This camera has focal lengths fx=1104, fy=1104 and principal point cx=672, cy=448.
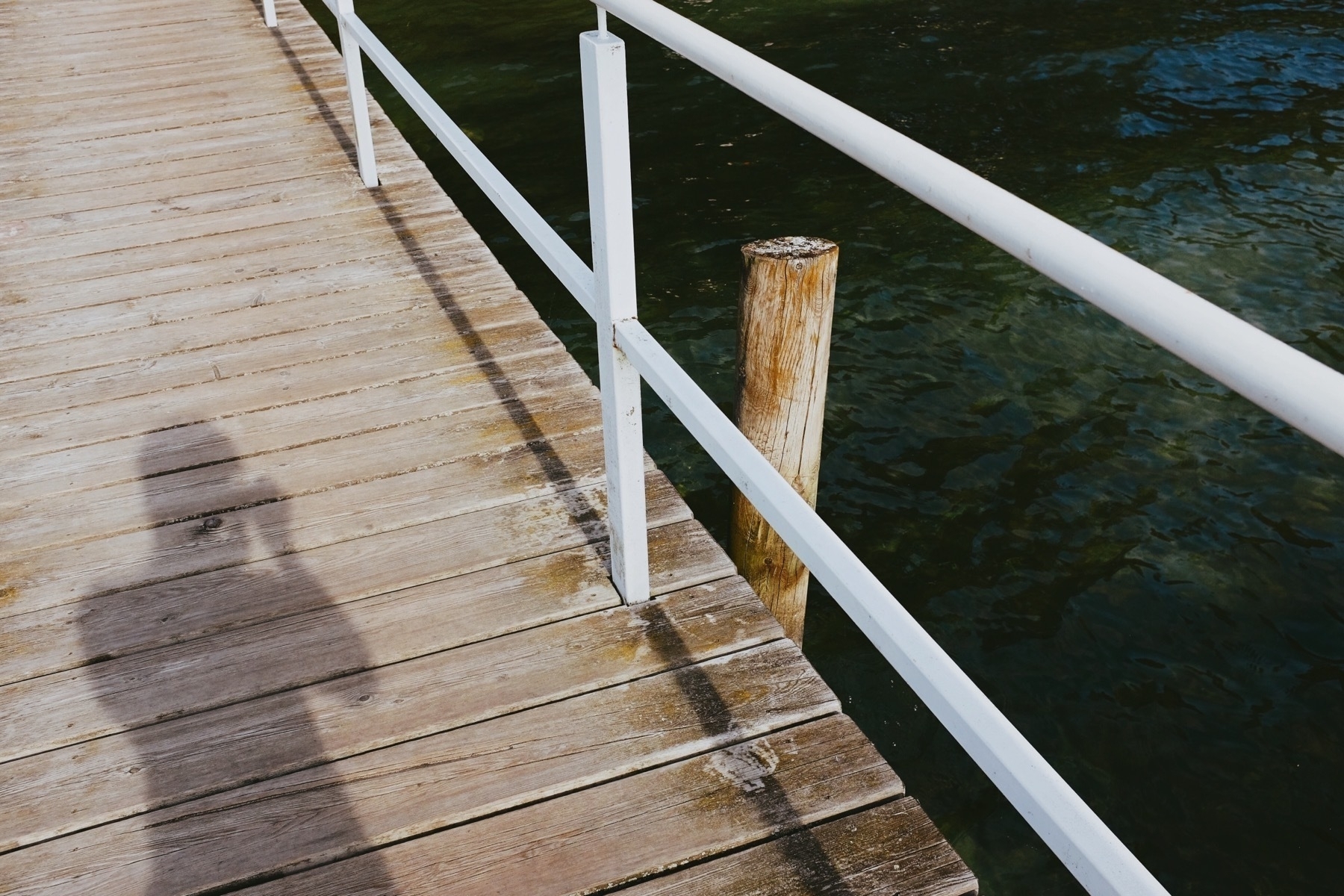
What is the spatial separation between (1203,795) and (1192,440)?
1.99 meters

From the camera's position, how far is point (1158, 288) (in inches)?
35.5

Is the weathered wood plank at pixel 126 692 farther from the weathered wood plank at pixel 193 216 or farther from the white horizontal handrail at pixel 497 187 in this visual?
the weathered wood plank at pixel 193 216

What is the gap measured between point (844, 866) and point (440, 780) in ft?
2.41

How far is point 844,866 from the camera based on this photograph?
1.79 meters

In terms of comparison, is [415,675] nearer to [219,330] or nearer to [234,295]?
[219,330]

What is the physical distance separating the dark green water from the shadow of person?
2007 mm

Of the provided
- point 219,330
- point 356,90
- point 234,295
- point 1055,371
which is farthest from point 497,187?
point 1055,371

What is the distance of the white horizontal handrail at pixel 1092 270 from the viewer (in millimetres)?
789

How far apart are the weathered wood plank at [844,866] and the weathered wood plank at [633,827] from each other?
2 centimetres

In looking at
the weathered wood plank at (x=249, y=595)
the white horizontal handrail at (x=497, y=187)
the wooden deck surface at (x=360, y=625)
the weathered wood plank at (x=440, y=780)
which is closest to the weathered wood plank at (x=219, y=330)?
the wooden deck surface at (x=360, y=625)

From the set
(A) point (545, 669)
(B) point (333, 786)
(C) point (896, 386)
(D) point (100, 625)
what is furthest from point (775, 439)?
(C) point (896, 386)

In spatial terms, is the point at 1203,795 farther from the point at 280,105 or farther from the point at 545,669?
the point at 280,105

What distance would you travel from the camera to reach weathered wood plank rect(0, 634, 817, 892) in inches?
73.9

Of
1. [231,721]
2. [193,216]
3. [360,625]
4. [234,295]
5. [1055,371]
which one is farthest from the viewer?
[1055,371]
